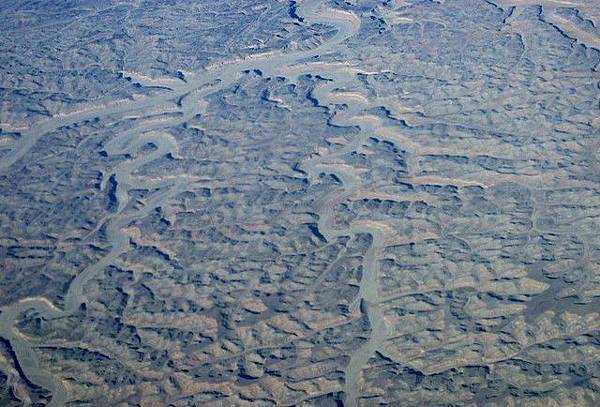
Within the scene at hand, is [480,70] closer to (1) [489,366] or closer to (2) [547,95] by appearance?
(2) [547,95]

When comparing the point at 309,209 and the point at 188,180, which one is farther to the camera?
the point at 188,180

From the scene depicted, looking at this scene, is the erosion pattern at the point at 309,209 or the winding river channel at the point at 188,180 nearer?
the erosion pattern at the point at 309,209

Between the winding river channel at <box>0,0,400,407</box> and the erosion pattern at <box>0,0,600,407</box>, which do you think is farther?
the winding river channel at <box>0,0,400,407</box>

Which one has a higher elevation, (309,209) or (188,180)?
(309,209)

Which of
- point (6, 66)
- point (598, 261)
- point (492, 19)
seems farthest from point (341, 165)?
point (6, 66)
